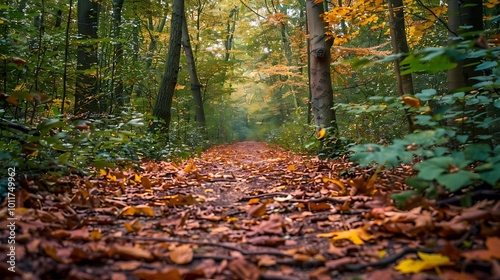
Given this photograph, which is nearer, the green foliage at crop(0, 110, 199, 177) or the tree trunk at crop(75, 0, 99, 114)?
the green foliage at crop(0, 110, 199, 177)

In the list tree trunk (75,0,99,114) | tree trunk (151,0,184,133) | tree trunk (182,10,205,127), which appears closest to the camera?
tree trunk (75,0,99,114)

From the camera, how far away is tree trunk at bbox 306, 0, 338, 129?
4.75m

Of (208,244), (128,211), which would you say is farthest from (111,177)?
(208,244)

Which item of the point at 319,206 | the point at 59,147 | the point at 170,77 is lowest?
the point at 319,206

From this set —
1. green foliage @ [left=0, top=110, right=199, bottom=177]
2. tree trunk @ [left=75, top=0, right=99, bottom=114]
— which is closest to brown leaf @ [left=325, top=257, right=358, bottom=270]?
green foliage @ [left=0, top=110, right=199, bottom=177]

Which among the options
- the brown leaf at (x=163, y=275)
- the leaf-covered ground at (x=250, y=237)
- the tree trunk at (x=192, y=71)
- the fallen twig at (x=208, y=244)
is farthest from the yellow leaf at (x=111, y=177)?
the tree trunk at (x=192, y=71)

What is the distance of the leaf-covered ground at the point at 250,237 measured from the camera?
107 centimetres

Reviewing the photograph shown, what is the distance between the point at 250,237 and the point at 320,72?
12.4 ft

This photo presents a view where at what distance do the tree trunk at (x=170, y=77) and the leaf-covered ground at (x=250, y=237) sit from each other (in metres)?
4.36

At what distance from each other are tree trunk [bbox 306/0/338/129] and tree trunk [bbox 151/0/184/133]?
3.35 meters

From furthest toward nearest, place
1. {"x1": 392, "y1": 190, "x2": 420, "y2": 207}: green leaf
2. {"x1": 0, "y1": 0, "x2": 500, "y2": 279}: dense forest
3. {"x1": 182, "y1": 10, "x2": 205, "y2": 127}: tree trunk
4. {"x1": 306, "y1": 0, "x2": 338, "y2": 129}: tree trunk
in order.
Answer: {"x1": 182, "y1": 10, "x2": 205, "y2": 127}: tree trunk, {"x1": 306, "y1": 0, "x2": 338, "y2": 129}: tree trunk, {"x1": 392, "y1": 190, "x2": 420, "y2": 207}: green leaf, {"x1": 0, "y1": 0, "x2": 500, "y2": 279}: dense forest

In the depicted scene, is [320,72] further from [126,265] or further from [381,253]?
[126,265]

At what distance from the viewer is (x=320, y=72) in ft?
15.7

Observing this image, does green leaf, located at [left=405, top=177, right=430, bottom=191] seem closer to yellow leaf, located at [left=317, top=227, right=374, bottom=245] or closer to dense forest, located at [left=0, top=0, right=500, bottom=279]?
dense forest, located at [left=0, top=0, right=500, bottom=279]
